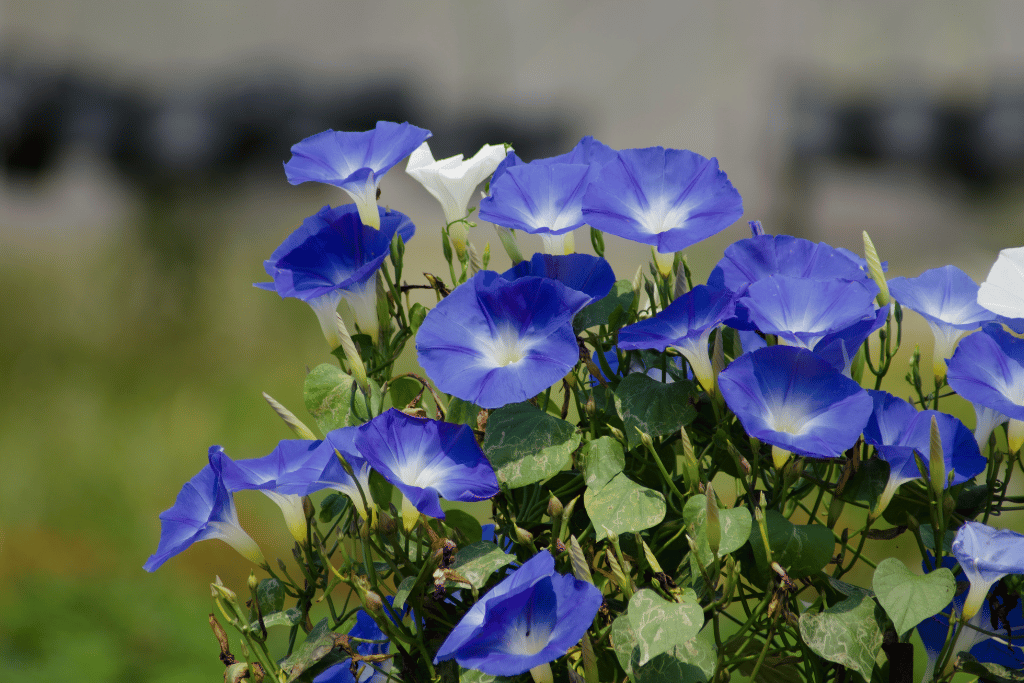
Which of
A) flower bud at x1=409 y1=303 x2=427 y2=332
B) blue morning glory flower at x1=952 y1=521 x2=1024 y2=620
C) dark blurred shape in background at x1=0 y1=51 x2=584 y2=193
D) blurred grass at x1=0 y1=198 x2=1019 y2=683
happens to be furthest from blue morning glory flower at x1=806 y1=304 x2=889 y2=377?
dark blurred shape in background at x1=0 y1=51 x2=584 y2=193

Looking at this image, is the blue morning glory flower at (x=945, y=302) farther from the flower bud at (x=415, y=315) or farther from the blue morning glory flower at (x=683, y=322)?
the flower bud at (x=415, y=315)

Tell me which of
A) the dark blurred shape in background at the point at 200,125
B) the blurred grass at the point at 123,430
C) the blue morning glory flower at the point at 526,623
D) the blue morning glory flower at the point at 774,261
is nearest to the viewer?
the blue morning glory flower at the point at 526,623

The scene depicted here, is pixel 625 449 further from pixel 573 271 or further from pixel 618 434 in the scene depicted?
pixel 573 271

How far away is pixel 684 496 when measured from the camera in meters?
0.49

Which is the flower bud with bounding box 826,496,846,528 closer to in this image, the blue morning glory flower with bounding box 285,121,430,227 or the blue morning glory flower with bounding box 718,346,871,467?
the blue morning glory flower with bounding box 718,346,871,467

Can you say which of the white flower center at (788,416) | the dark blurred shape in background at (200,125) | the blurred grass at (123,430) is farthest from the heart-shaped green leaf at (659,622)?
the dark blurred shape in background at (200,125)

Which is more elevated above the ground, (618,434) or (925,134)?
(618,434)

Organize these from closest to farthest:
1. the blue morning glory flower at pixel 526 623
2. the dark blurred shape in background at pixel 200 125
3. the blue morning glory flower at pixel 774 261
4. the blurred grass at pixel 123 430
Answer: the blue morning glory flower at pixel 526 623
the blue morning glory flower at pixel 774 261
the blurred grass at pixel 123 430
the dark blurred shape in background at pixel 200 125

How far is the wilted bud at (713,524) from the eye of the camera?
1.34ft

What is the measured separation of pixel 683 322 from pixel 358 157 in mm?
251

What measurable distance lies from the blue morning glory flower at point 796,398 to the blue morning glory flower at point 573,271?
9 centimetres

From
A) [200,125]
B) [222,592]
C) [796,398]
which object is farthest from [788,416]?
[200,125]

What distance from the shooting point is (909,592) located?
17.2 inches

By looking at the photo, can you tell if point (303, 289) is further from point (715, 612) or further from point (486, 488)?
point (715, 612)
